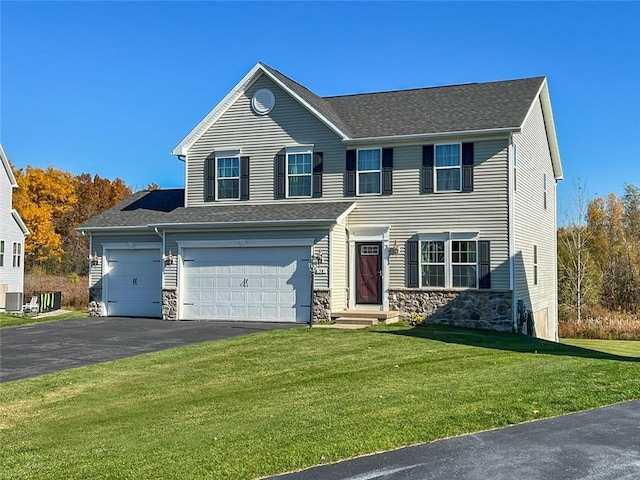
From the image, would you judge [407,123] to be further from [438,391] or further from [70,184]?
[70,184]

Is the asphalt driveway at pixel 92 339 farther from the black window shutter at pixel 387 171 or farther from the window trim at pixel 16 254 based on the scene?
the window trim at pixel 16 254

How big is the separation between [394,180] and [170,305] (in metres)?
8.25

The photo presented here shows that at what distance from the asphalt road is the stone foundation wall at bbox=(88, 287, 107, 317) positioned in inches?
721

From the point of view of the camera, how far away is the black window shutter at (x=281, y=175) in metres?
21.6

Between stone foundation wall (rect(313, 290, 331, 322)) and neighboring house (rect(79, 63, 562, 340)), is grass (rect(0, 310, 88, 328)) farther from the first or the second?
stone foundation wall (rect(313, 290, 331, 322))

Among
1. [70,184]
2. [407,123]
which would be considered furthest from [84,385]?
[70,184]

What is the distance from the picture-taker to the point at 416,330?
17.8 meters

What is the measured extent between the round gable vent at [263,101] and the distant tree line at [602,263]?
18.1 m

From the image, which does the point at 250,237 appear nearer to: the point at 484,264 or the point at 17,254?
the point at 484,264

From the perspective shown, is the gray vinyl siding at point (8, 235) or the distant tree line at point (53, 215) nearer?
the gray vinyl siding at point (8, 235)

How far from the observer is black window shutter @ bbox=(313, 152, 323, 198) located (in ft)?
69.7

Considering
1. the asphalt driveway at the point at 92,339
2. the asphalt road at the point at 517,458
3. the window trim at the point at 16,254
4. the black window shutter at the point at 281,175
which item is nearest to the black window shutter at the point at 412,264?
the asphalt driveway at the point at 92,339

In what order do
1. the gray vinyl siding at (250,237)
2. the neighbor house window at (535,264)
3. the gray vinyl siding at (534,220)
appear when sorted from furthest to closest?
the neighbor house window at (535,264) < the gray vinyl siding at (534,220) < the gray vinyl siding at (250,237)

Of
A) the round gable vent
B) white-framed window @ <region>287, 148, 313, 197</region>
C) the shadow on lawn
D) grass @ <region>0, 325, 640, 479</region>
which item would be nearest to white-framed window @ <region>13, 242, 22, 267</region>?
the round gable vent
